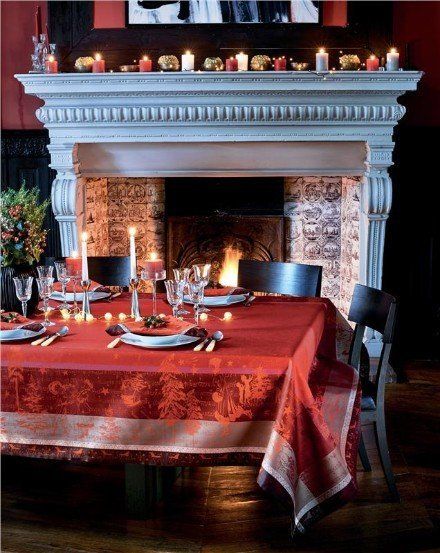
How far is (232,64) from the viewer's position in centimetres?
453

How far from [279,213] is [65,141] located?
55.0 inches

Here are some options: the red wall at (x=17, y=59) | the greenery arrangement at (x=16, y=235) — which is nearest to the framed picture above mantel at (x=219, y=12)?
the red wall at (x=17, y=59)

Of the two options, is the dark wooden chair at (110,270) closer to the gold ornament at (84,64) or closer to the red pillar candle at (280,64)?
the gold ornament at (84,64)

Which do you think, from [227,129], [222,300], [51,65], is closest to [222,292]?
[222,300]

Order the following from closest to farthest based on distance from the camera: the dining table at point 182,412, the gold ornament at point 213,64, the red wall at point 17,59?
1. the dining table at point 182,412
2. the gold ornament at point 213,64
3. the red wall at point 17,59

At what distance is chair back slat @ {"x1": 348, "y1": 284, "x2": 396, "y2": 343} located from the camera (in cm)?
289

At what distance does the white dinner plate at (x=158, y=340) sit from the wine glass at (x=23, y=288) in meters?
0.42

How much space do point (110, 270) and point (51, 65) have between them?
1.36 m

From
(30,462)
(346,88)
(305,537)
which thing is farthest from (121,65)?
(305,537)

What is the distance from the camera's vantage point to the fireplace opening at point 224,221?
5152mm

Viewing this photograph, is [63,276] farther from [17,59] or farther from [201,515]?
[17,59]

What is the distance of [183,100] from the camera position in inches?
179

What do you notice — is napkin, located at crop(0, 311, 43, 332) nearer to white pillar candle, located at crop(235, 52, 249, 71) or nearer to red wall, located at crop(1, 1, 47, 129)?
white pillar candle, located at crop(235, 52, 249, 71)

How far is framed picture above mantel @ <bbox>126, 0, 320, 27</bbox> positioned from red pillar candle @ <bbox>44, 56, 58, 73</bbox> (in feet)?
1.59
